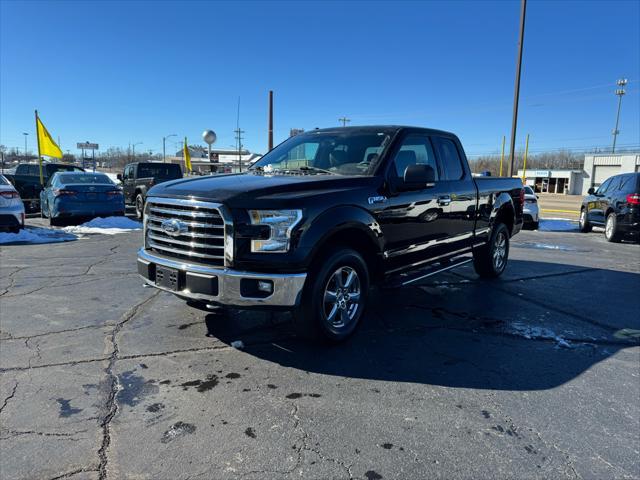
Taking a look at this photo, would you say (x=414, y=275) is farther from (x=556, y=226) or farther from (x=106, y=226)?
(x=556, y=226)

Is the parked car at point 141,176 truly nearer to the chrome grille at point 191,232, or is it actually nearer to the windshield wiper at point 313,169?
the windshield wiper at point 313,169

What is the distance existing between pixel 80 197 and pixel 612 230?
14.2 meters

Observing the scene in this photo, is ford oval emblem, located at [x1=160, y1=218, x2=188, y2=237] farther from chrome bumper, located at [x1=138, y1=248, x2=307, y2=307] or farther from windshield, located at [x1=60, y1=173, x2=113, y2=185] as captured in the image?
windshield, located at [x1=60, y1=173, x2=113, y2=185]

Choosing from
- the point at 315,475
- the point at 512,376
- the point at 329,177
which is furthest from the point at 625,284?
the point at 315,475

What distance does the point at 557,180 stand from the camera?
69.5 metres

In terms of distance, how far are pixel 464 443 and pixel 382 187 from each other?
2.41m

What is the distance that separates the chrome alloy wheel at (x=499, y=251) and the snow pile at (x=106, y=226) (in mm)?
9082

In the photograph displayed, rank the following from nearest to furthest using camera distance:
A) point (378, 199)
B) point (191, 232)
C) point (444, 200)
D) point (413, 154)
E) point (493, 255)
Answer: point (191, 232), point (378, 199), point (413, 154), point (444, 200), point (493, 255)

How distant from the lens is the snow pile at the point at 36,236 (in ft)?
31.5

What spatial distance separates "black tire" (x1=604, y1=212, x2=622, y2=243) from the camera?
11.7 meters

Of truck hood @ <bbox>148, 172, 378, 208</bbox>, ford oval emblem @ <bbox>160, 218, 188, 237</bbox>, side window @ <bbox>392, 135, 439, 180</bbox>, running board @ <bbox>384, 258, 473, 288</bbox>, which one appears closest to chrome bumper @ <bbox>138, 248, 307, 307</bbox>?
ford oval emblem @ <bbox>160, 218, 188, 237</bbox>

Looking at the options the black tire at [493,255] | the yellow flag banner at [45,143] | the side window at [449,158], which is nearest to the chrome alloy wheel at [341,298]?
the side window at [449,158]

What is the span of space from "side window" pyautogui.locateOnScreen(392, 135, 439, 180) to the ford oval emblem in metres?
2.16

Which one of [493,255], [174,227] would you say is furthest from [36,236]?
[493,255]
